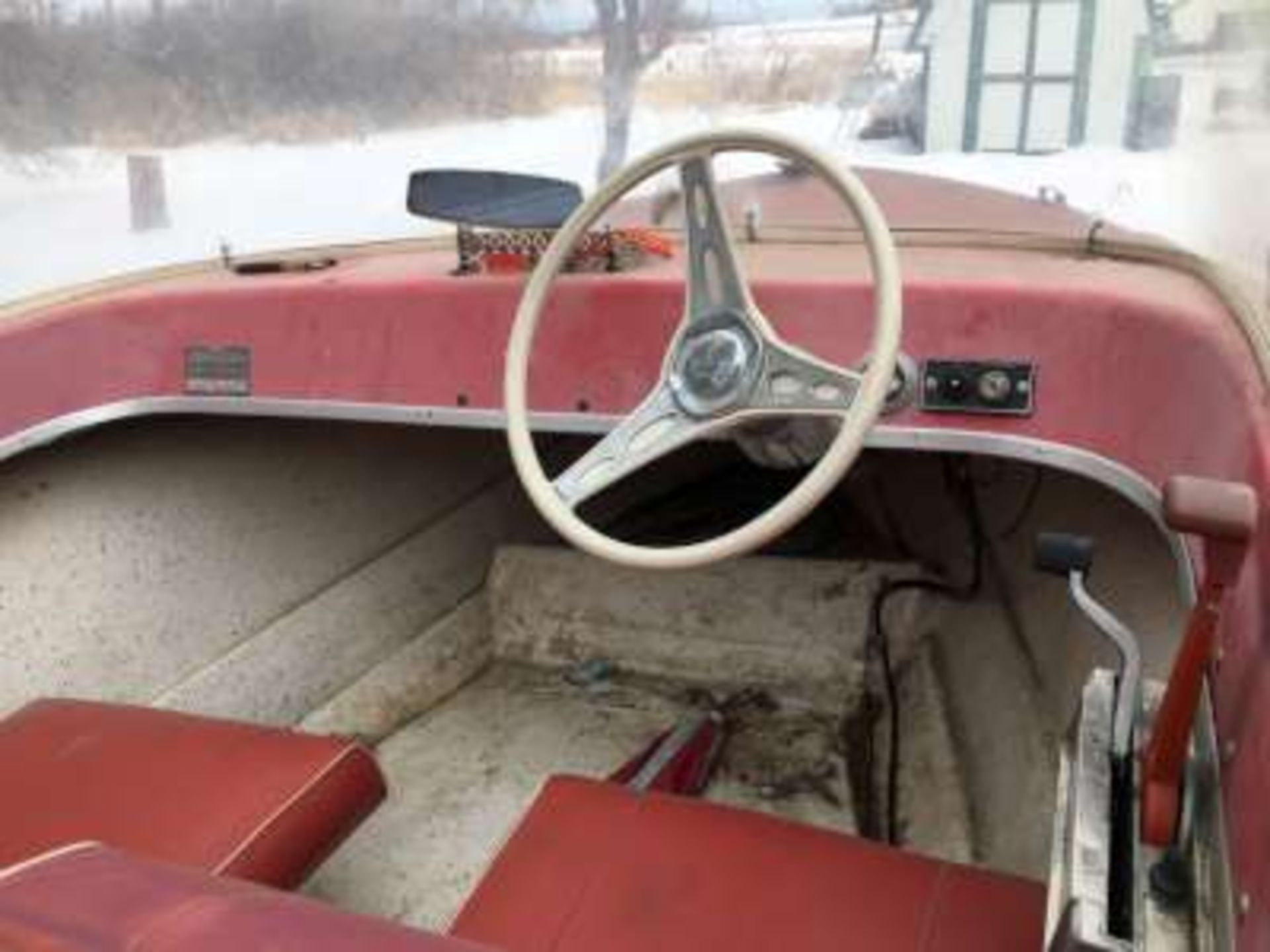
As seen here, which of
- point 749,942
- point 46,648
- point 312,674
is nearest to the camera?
point 749,942

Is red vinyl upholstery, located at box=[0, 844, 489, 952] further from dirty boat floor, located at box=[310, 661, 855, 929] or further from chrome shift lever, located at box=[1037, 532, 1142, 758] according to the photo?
dirty boat floor, located at box=[310, 661, 855, 929]

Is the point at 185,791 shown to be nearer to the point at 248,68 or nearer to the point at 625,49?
the point at 248,68

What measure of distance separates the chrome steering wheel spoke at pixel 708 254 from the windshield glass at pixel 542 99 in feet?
0.72

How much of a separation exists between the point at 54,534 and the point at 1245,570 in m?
1.64

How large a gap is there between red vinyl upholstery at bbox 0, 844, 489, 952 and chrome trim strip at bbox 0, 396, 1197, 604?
773 millimetres

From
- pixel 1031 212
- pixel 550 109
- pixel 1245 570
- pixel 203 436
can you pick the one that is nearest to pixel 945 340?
pixel 1031 212

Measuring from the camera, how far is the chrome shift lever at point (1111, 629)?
101cm

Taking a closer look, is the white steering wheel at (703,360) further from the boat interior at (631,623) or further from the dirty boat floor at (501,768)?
the dirty boat floor at (501,768)

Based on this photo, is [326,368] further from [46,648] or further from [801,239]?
[801,239]

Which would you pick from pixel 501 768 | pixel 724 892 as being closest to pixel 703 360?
pixel 724 892

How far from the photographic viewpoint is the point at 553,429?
1.64 meters

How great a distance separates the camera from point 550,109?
1824 mm

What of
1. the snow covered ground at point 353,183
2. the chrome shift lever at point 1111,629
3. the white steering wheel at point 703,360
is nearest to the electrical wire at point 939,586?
the snow covered ground at point 353,183

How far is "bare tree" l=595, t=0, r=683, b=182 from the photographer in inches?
68.6
